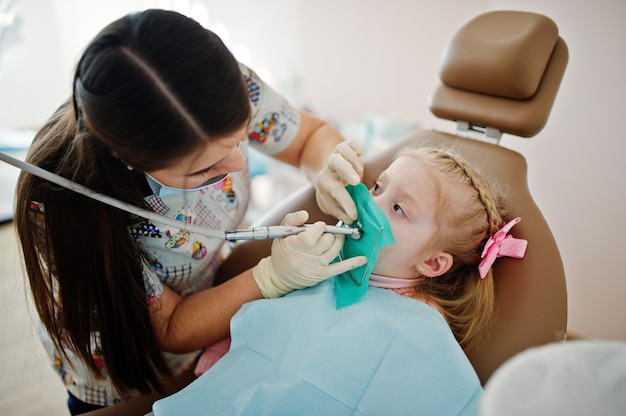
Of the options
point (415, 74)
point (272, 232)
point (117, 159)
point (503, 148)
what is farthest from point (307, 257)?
point (415, 74)

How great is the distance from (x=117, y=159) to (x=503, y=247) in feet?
2.98

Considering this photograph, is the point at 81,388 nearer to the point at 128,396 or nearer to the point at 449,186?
the point at 128,396

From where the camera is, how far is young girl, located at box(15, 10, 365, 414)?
0.68 metres

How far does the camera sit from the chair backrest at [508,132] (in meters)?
0.98

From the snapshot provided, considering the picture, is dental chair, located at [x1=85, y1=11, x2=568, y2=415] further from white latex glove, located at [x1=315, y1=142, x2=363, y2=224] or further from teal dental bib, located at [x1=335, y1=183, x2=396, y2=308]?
teal dental bib, located at [x1=335, y1=183, x2=396, y2=308]

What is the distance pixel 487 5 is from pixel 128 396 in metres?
2.57

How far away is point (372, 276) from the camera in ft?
3.70

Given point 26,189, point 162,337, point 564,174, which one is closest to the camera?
point 26,189

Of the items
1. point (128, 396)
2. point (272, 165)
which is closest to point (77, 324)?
point (128, 396)

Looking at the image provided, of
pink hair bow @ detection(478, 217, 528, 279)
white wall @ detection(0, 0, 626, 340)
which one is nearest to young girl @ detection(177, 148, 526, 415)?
pink hair bow @ detection(478, 217, 528, 279)

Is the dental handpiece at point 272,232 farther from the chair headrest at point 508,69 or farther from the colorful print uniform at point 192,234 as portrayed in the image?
the chair headrest at point 508,69

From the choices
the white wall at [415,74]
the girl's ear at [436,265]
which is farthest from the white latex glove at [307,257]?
the white wall at [415,74]

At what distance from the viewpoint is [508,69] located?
1.16 metres

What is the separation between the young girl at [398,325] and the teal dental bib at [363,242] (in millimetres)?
29
